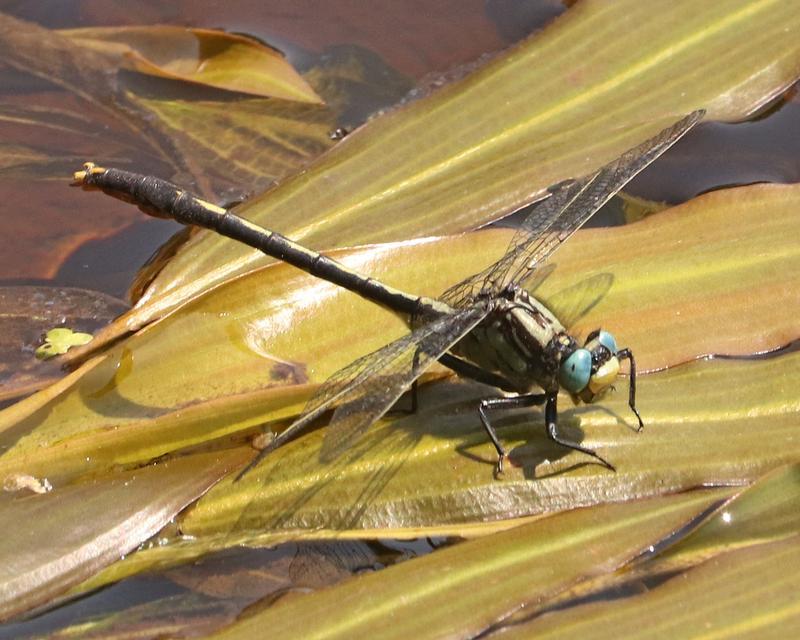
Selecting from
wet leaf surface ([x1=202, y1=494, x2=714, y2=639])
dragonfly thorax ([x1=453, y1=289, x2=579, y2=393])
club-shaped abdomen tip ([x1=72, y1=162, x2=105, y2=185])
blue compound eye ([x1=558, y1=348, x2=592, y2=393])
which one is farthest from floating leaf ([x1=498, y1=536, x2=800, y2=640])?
club-shaped abdomen tip ([x1=72, y1=162, x2=105, y2=185])

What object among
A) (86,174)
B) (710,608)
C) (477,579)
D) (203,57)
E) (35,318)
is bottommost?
(710,608)

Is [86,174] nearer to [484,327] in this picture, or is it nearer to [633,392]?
[484,327]

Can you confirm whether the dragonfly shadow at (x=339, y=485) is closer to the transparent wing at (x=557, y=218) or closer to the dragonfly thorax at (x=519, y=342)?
Result: the dragonfly thorax at (x=519, y=342)

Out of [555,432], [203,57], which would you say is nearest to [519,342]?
[555,432]

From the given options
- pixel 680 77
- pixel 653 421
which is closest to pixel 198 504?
pixel 653 421

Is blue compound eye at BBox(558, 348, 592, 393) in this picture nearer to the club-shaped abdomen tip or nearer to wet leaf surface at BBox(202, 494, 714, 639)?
wet leaf surface at BBox(202, 494, 714, 639)

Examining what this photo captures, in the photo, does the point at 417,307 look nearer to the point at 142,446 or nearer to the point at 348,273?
the point at 348,273

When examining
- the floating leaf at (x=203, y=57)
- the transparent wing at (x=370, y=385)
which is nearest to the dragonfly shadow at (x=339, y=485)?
the transparent wing at (x=370, y=385)
